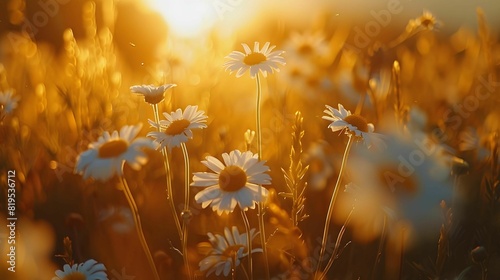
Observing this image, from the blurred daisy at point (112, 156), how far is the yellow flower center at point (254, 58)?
0.28 metres

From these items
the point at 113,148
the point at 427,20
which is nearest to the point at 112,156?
the point at 113,148

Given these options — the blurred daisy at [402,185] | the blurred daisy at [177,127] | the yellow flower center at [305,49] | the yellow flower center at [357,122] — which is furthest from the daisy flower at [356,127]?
the yellow flower center at [305,49]

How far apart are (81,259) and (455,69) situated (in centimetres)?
124

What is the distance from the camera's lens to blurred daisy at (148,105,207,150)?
88 centimetres

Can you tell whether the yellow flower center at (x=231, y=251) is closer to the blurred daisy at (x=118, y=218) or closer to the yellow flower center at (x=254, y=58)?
the blurred daisy at (x=118, y=218)

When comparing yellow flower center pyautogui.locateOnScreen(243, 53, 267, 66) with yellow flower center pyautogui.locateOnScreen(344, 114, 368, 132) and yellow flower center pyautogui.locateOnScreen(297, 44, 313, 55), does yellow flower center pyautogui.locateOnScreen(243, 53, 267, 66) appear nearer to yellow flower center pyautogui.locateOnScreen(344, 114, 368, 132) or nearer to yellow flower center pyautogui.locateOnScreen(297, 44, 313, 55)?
yellow flower center pyautogui.locateOnScreen(344, 114, 368, 132)

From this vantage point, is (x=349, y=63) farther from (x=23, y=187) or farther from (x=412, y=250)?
(x=23, y=187)

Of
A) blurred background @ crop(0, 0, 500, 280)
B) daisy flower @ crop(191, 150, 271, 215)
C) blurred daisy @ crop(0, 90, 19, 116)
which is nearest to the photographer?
daisy flower @ crop(191, 150, 271, 215)

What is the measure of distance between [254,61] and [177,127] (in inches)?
9.2

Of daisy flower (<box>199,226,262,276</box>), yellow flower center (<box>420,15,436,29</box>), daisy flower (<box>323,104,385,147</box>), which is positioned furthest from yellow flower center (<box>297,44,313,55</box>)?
daisy flower (<box>199,226,262,276</box>)

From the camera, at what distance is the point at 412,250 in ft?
3.42

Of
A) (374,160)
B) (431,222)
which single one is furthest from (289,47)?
(431,222)

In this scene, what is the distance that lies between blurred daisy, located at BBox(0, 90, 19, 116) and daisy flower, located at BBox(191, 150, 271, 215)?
0.64 metres

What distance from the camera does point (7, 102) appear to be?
1.27m
